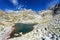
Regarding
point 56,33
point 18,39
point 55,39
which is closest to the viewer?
point 55,39

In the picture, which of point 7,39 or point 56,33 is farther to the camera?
point 7,39

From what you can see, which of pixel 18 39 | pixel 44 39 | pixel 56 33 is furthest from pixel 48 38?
pixel 18 39

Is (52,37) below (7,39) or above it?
below

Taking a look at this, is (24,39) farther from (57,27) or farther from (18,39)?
(57,27)

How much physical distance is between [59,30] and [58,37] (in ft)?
22.0

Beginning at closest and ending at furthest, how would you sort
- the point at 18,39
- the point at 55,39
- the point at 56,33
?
the point at 55,39 → the point at 56,33 → the point at 18,39

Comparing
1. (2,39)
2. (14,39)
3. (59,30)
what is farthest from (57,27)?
(2,39)

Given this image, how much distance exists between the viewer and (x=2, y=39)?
54.9 metres

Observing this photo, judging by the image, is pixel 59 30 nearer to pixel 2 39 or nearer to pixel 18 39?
pixel 18 39

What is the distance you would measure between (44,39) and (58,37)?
15.5 ft

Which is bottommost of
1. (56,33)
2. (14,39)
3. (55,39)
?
(55,39)

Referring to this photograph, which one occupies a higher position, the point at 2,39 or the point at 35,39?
the point at 2,39

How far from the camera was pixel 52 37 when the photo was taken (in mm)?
47406

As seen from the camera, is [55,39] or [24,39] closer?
[55,39]
